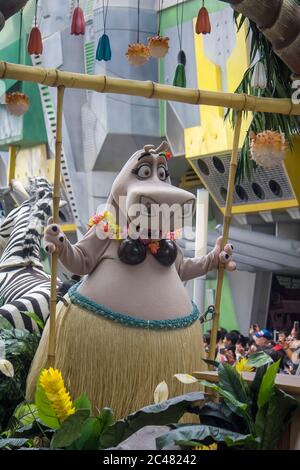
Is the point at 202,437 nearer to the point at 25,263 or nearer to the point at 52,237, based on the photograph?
the point at 52,237

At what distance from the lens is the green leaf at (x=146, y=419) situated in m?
3.02

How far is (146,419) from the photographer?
10.0ft

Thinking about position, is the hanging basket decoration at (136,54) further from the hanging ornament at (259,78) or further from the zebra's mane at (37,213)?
the zebra's mane at (37,213)

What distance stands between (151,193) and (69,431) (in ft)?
4.43

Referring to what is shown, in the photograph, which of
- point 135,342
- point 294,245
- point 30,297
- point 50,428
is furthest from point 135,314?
point 294,245

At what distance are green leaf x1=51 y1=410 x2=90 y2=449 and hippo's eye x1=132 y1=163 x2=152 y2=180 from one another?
148 cm

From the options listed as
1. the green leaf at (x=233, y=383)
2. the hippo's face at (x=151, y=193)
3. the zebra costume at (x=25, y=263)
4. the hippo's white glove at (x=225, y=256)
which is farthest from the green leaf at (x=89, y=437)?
the zebra costume at (x=25, y=263)

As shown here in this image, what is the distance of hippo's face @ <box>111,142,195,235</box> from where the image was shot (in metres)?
4.02

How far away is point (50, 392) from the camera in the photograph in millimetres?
3064

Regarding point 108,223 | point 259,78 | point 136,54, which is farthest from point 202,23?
point 108,223

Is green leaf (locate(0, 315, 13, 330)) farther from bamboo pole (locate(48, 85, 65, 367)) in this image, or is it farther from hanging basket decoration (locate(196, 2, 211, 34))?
hanging basket decoration (locate(196, 2, 211, 34))

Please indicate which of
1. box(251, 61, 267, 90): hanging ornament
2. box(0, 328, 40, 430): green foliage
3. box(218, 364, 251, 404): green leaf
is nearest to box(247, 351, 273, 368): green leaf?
box(218, 364, 251, 404): green leaf

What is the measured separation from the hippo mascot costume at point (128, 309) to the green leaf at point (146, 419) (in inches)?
32.2

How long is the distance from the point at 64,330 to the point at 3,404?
2.15ft
